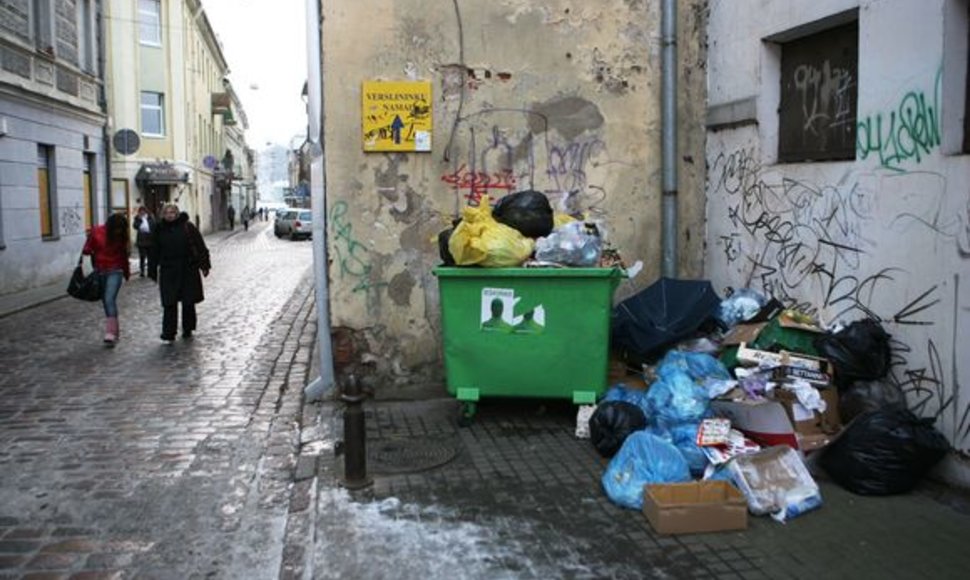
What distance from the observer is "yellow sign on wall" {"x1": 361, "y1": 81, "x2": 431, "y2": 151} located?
666cm

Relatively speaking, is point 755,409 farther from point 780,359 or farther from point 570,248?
point 570,248

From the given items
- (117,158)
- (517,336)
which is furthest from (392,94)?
(117,158)

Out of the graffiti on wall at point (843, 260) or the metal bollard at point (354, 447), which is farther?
the metal bollard at point (354, 447)

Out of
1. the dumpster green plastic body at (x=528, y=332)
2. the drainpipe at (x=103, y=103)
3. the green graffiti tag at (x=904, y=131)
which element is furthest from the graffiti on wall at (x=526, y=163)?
the drainpipe at (x=103, y=103)

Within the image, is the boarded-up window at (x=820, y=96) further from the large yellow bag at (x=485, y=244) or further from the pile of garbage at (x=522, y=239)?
the large yellow bag at (x=485, y=244)

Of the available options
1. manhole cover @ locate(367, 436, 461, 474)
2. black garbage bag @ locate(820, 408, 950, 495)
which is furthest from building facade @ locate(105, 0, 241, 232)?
black garbage bag @ locate(820, 408, 950, 495)

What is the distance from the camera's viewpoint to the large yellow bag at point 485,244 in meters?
5.76

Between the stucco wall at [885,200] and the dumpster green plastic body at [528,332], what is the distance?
1395mm

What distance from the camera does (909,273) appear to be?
4859mm

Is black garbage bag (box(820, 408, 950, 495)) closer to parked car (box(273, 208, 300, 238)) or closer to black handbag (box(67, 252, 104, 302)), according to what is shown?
black handbag (box(67, 252, 104, 302))

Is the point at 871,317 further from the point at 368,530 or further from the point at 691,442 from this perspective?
the point at 368,530

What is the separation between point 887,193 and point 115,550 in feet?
15.2

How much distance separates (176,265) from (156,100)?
25.7 metres

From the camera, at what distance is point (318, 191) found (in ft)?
22.0
